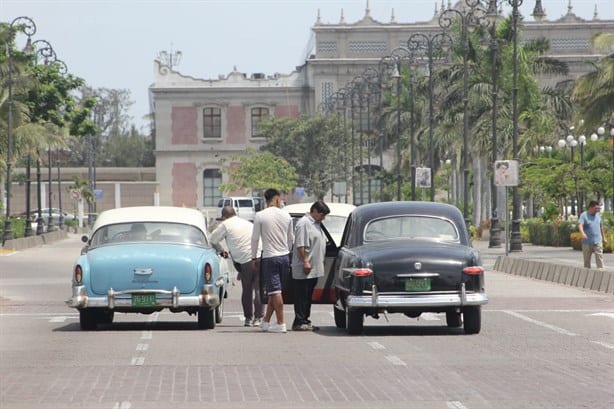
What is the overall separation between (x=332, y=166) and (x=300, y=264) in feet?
313

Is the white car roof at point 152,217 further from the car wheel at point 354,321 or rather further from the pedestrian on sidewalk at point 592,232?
the pedestrian on sidewalk at point 592,232

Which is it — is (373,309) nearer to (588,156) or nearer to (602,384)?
(602,384)

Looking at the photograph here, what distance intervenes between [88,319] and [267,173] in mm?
91921

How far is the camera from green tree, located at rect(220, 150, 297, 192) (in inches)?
4449

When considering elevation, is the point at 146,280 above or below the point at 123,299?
above

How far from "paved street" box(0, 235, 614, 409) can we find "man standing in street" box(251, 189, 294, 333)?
55cm

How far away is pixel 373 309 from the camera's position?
20359mm

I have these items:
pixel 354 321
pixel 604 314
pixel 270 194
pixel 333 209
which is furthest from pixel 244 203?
pixel 354 321

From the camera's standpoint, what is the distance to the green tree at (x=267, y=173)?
371 ft

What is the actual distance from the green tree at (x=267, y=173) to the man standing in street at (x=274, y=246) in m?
89.7

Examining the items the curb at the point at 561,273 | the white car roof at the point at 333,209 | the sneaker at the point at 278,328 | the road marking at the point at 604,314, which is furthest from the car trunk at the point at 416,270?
the curb at the point at 561,273

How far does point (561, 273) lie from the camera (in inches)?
1377

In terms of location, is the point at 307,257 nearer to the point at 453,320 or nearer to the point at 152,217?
the point at 453,320

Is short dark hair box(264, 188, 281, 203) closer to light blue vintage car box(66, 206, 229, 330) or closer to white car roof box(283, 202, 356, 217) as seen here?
light blue vintage car box(66, 206, 229, 330)
